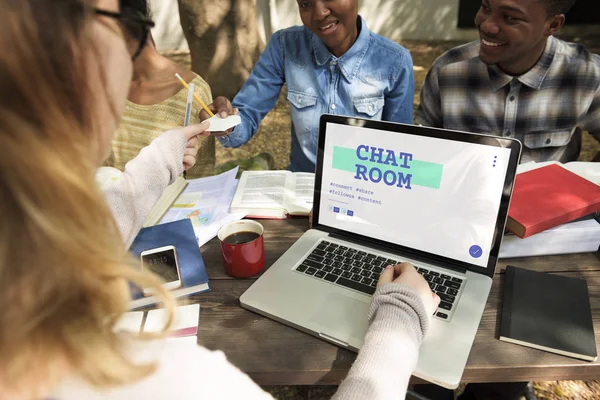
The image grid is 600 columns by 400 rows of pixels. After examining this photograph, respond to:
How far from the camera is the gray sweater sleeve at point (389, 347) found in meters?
0.74

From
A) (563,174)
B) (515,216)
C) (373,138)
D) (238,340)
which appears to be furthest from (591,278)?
(238,340)

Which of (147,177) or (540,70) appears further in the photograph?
(540,70)

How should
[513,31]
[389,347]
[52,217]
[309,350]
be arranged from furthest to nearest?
[513,31] → [309,350] → [389,347] → [52,217]

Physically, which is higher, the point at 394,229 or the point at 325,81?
the point at 325,81

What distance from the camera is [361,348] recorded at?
0.83 m

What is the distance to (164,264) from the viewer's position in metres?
1.14

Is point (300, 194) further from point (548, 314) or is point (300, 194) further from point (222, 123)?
point (548, 314)

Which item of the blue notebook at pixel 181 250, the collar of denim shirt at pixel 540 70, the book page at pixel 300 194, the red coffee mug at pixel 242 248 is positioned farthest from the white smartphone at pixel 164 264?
the collar of denim shirt at pixel 540 70

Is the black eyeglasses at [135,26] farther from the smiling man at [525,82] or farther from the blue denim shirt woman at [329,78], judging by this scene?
the smiling man at [525,82]

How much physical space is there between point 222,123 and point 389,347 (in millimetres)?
1045

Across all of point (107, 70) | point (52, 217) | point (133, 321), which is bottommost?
point (133, 321)

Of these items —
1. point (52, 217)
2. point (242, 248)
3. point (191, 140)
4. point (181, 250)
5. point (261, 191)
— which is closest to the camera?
point (52, 217)

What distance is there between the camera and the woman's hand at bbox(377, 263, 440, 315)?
924 mm

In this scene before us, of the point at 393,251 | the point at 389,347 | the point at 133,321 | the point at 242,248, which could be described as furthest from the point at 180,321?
the point at 393,251
